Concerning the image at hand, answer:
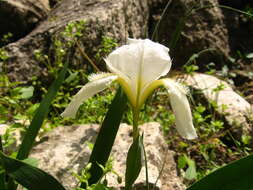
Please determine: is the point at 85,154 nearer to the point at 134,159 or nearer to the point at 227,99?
the point at 134,159

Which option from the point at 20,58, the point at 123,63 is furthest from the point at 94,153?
the point at 20,58

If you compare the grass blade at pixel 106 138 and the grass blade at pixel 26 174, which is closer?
the grass blade at pixel 26 174

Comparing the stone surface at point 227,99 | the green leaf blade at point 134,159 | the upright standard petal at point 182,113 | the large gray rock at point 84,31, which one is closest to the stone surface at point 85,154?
the green leaf blade at point 134,159

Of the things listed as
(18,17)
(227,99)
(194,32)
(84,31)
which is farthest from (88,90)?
(194,32)

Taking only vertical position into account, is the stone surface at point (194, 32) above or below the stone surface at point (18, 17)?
below

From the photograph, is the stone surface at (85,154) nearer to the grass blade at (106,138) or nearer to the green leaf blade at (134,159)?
the grass blade at (106,138)

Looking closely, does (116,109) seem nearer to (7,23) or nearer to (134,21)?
(134,21)

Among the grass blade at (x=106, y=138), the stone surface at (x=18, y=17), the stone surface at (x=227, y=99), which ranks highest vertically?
the stone surface at (x=18, y=17)
